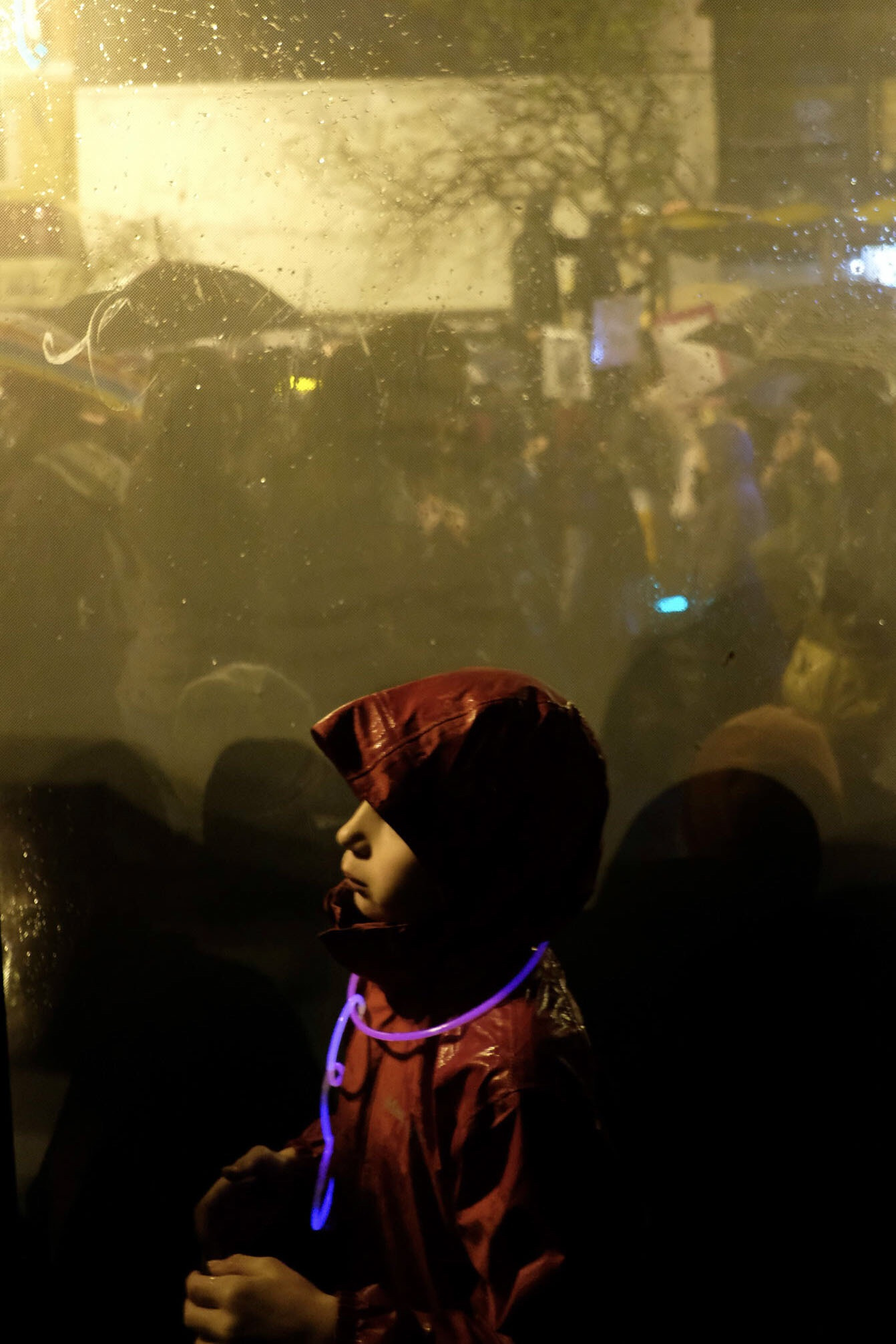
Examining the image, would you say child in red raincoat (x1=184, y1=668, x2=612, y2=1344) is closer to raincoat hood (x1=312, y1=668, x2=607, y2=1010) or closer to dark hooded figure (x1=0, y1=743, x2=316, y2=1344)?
raincoat hood (x1=312, y1=668, x2=607, y2=1010)

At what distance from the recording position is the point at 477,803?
40.2 inches

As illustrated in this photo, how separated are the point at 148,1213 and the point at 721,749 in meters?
0.99

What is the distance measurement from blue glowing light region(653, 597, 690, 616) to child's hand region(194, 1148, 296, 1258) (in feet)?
2.63

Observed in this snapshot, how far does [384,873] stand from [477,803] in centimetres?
13

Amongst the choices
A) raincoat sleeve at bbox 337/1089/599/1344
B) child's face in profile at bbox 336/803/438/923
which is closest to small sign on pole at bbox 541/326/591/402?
child's face in profile at bbox 336/803/438/923

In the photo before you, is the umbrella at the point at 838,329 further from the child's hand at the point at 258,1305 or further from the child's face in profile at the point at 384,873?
the child's hand at the point at 258,1305

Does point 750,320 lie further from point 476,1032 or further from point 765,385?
point 476,1032

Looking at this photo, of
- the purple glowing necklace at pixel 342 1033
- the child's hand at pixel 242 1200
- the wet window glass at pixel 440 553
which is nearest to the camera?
the purple glowing necklace at pixel 342 1033

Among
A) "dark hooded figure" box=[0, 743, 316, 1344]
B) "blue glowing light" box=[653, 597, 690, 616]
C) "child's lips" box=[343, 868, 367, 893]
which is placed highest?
"blue glowing light" box=[653, 597, 690, 616]

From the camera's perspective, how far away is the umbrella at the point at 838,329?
139 cm

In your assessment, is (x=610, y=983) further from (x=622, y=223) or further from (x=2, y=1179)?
(x=622, y=223)

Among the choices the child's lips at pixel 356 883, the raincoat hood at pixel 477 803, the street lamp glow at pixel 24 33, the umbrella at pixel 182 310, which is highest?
the street lamp glow at pixel 24 33

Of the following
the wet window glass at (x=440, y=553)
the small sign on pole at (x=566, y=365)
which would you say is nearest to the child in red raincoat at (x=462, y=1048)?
the wet window glass at (x=440, y=553)

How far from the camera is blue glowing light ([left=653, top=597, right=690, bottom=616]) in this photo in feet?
4.69
